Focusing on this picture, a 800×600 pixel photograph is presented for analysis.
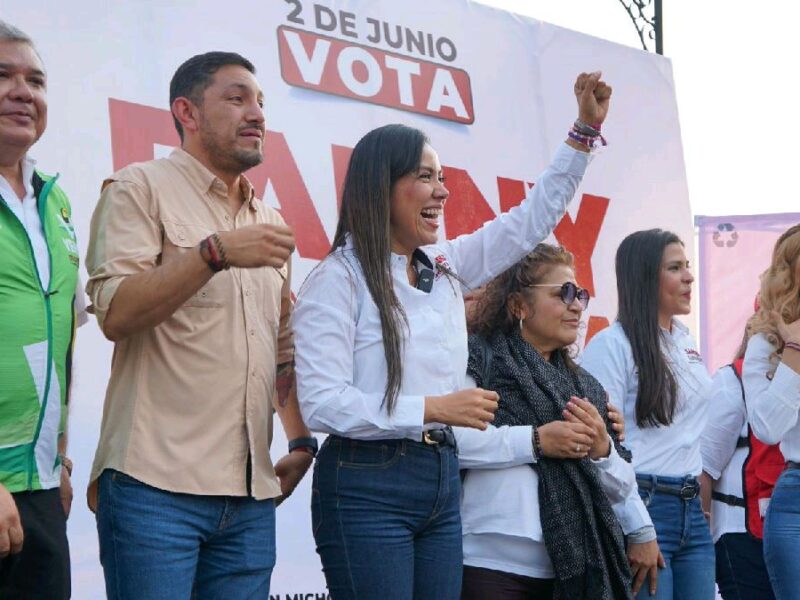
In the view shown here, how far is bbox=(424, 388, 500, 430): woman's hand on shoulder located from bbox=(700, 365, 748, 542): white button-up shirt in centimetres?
190

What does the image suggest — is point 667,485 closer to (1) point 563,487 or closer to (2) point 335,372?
(1) point 563,487

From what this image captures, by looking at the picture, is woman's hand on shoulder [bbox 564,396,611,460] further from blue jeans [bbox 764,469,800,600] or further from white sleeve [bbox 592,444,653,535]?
blue jeans [bbox 764,469,800,600]

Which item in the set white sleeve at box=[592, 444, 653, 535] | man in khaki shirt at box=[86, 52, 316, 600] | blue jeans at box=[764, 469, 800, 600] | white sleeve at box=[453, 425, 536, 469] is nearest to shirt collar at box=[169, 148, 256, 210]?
man in khaki shirt at box=[86, 52, 316, 600]

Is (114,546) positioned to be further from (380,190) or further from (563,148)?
(563,148)

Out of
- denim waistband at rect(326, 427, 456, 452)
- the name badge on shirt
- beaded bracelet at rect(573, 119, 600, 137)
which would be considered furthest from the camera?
the name badge on shirt

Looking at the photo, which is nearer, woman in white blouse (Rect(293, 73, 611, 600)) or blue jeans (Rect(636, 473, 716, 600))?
woman in white blouse (Rect(293, 73, 611, 600))

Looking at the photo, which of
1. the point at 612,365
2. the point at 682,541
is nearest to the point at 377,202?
the point at 612,365

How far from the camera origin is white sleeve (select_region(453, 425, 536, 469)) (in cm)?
286

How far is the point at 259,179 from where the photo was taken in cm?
394

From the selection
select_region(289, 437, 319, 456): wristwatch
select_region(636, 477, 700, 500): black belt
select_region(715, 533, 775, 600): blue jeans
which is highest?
select_region(289, 437, 319, 456): wristwatch

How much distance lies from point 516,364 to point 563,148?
0.57 meters

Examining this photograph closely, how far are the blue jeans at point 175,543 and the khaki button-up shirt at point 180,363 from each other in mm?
38

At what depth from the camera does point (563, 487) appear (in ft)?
9.51

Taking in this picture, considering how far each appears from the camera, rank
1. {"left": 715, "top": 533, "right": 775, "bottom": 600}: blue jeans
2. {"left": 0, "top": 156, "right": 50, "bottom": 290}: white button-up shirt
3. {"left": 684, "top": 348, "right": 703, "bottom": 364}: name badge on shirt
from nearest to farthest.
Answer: {"left": 0, "top": 156, "right": 50, "bottom": 290}: white button-up shirt
{"left": 684, "top": 348, "right": 703, "bottom": 364}: name badge on shirt
{"left": 715, "top": 533, "right": 775, "bottom": 600}: blue jeans
